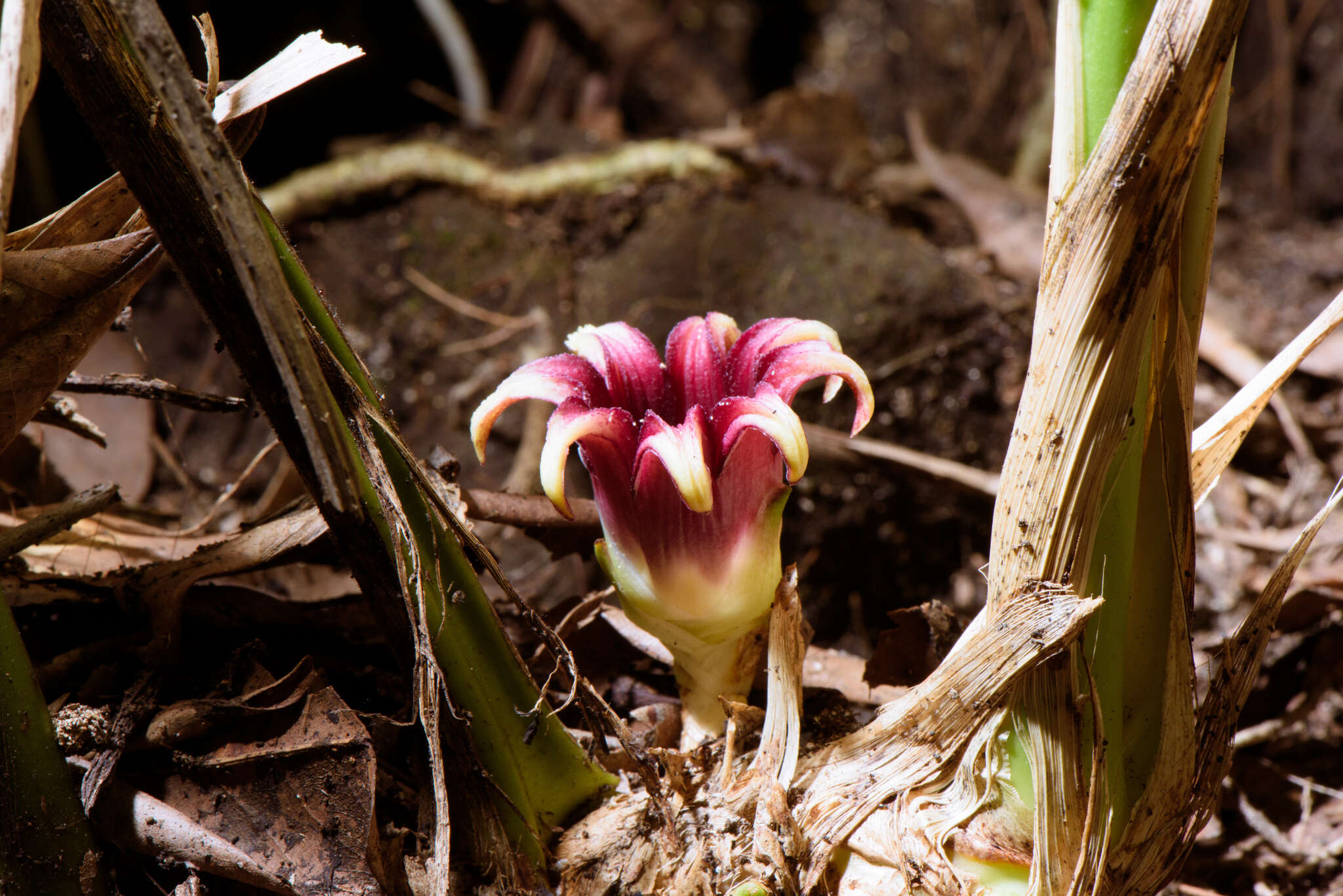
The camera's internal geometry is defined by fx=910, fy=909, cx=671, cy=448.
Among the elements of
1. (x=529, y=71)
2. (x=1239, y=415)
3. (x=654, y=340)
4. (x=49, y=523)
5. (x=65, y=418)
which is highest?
(x=529, y=71)

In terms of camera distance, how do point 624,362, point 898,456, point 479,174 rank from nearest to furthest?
point 624,362, point 898,456, point 479,174

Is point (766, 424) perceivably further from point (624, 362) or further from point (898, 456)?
point (898, 456)

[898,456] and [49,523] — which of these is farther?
[898,456]

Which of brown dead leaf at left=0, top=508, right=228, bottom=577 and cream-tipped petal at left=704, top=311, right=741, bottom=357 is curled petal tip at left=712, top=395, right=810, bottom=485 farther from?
brown dead leaf at left=0, top=508, right=228, bottom=577

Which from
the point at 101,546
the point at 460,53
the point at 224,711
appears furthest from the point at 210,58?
the point at 460,53

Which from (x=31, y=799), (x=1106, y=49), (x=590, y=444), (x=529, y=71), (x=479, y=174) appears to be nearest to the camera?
(x=1106, y=49)

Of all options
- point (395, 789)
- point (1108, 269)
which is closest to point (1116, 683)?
point (1108, 269)
